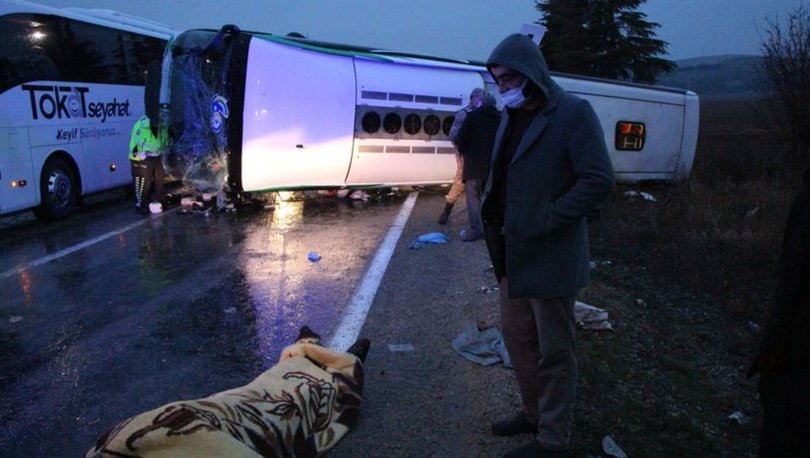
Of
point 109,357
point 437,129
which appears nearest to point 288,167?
point 437,129

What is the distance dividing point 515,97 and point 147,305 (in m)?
4.06

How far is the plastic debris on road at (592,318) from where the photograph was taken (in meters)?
4.91

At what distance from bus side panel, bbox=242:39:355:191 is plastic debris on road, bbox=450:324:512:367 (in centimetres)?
517

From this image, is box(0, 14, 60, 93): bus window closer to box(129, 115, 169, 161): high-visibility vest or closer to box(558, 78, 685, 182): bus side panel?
box(129, 115, 169, 161): high-visibility vest

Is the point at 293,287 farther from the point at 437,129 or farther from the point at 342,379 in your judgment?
the point at 437,129

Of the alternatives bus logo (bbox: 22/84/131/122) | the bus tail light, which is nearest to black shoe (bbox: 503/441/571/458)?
bus logo (bbox: 22/84/131/122)

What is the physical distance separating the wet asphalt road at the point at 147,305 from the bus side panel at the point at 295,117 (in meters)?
0.74

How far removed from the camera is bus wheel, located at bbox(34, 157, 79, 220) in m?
9.23

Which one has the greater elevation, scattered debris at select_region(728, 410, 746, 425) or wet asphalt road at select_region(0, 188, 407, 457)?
wet asphalt road at select_region(0, 188, 407, 457)

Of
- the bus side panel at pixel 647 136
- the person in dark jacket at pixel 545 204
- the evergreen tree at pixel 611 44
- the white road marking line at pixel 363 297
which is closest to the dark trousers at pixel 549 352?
the person in dark jacket at pixel 545 204

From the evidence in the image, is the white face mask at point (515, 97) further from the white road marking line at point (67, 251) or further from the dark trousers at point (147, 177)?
the dark trousers at point (147, 177)

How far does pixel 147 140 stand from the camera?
31.5ft

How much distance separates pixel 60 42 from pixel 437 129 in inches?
238

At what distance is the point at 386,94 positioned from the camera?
9.73 meters
